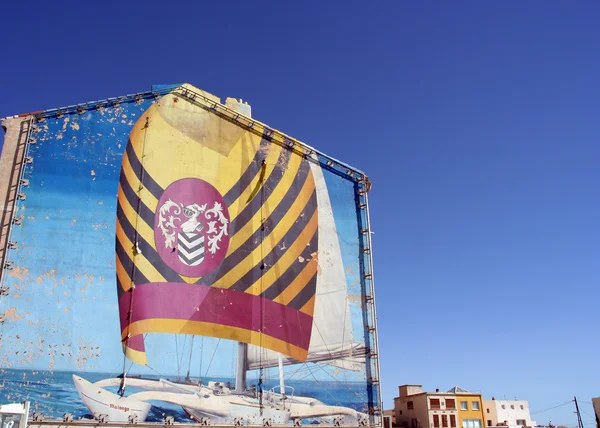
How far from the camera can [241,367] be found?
1017 inches

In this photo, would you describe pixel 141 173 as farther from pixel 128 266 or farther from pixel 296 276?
pixel 296 276

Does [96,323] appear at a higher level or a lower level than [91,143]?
lower

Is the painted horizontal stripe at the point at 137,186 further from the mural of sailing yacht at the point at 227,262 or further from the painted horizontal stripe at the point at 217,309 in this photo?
the painted horizontal stripe at the point at 217,309

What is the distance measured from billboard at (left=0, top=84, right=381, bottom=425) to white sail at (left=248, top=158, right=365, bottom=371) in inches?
3.1

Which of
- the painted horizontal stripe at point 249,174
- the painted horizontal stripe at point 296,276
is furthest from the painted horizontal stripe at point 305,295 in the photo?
the painted horizontal stripe at point 249,174

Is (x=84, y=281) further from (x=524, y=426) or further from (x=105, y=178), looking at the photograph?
(x=524, y=426)

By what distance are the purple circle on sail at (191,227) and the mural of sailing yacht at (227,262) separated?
0.05 m

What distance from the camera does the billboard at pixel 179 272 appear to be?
71.9 ft

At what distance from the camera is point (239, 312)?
26.5 meters

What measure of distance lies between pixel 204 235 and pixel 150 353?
6073 mm

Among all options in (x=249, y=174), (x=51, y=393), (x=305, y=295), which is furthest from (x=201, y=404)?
(x=249, y=174)

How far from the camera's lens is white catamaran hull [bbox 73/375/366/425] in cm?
2156

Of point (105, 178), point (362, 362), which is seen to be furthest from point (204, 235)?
point (362, 362)

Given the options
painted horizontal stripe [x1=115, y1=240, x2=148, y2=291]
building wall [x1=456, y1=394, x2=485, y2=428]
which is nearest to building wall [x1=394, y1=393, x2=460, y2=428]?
building wall [x1=456, y1=394, x2=485, y2=428]
